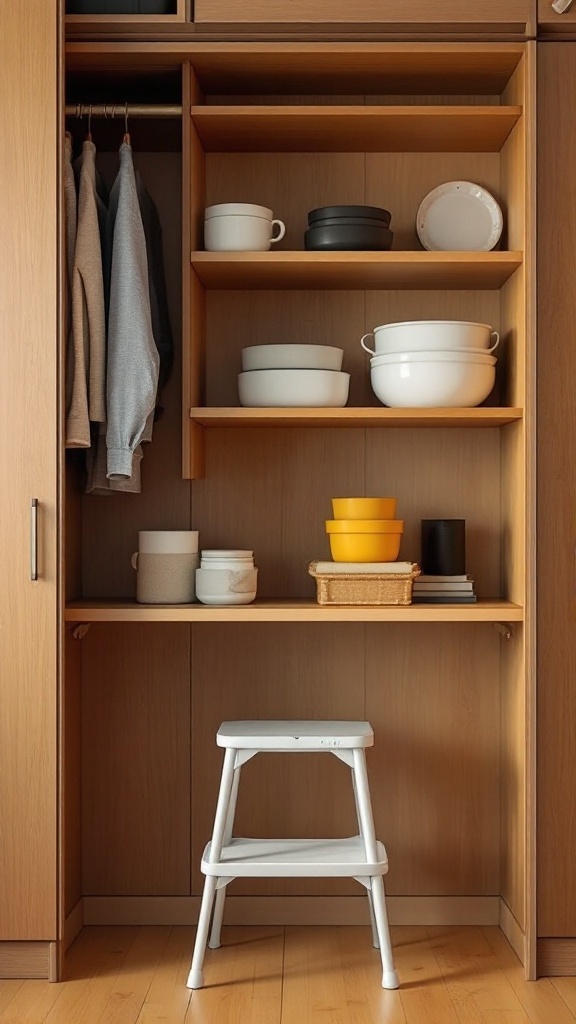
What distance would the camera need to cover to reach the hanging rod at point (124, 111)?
2721 millimetres

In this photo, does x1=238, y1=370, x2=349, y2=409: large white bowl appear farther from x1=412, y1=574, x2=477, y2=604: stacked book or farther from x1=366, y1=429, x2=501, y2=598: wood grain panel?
x1=412, y1=574, x2=477, y2=604: stacked book

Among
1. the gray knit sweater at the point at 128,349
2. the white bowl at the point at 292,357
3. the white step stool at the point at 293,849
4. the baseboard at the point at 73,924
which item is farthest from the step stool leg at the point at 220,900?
the white bowl at the point at 292,357

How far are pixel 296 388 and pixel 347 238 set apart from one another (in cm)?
39

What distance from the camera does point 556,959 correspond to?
261 centimetres

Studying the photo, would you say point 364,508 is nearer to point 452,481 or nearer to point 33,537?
point 452,481

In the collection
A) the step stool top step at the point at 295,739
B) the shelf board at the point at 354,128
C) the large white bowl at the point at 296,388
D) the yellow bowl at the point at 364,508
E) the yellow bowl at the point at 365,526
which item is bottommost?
the step stool top step at the point at 295,739

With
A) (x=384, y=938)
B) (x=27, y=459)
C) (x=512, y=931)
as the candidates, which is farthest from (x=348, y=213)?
(x=512, y=931)

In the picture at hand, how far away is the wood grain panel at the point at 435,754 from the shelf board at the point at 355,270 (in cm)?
92

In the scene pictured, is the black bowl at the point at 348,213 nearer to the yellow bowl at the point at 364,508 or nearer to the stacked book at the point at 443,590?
the yellow bowl at the point at 364,508

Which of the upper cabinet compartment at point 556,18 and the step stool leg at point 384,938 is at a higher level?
the upper cabinet compartment at point 556,18

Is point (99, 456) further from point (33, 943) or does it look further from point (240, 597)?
point (33, 943)

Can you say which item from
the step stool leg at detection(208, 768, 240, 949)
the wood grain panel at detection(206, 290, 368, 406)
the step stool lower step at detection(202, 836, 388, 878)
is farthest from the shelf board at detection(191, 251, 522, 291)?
the step stool lower step at detection(202, 836, 388, 878)

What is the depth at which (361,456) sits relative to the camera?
9.67 ft

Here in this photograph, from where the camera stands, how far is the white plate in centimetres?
283
